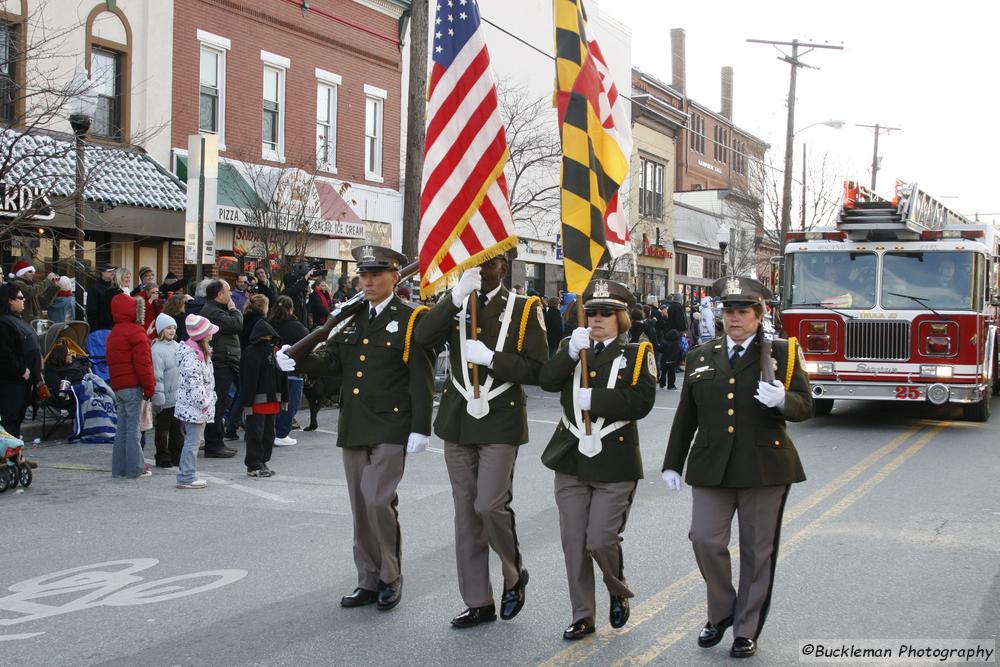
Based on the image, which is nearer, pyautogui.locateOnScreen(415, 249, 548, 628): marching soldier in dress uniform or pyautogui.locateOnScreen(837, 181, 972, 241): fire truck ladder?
pyautogui.locateOnScreen(415, 249, 548, 628): marching soldier in dress uniform

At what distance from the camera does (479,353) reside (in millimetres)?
5824

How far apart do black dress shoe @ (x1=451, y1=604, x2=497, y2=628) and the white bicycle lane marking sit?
5.75ft

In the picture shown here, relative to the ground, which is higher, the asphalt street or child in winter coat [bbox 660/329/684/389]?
child in winter coat [bbox 660/329/684/389]

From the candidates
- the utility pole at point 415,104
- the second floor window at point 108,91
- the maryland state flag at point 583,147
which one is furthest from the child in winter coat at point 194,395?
the second floor window at point 108,91

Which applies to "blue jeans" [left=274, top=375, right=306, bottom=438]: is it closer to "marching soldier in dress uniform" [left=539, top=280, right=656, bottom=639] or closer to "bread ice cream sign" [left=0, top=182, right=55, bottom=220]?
"bread ice cream sign" [left=0, top=182, right=55, bottom=220]

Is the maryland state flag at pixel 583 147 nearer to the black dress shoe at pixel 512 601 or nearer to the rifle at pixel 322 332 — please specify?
the rifle at pixel 322 332

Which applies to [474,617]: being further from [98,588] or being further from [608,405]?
[98,588]

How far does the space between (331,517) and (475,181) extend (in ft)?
11.3

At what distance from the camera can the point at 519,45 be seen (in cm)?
3375

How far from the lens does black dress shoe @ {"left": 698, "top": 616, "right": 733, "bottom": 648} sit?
5.44 m

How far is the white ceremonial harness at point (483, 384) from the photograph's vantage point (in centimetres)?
586

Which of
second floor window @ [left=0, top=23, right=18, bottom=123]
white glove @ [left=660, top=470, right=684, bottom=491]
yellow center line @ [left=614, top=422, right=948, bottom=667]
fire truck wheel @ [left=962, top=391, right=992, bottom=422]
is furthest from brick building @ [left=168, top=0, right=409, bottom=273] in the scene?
white glove @ [left=660, top=470, right=684, bottom=491]

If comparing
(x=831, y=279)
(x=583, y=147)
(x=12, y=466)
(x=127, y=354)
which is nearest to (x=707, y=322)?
(x=831, y=279)

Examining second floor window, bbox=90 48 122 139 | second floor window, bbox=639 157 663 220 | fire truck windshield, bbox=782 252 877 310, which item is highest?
second floor window, bbox=639 157 663 220
